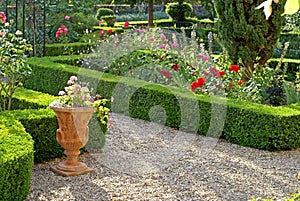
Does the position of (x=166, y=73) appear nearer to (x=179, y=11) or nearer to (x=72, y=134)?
(x=72, y=134)

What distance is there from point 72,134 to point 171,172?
0.97m

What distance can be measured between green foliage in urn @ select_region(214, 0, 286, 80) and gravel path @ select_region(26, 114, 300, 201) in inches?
86.1

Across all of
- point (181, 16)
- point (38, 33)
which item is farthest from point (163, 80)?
point (181, 16)

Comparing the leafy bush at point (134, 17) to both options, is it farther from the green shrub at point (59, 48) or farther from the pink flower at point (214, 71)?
the pink flower at point (214, 71)

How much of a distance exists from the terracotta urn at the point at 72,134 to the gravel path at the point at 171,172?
8 centimetres

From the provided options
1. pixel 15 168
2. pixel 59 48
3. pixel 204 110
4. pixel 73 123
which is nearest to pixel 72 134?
pixel 73 123

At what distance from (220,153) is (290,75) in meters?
5.12

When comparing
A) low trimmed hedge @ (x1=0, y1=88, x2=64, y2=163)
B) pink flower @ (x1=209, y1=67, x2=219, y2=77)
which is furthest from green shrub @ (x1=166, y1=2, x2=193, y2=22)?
low trimmed hedge @ (x1=0, y1=88, x2=64, y2=163)

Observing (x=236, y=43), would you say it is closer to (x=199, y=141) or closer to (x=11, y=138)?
(x=199, y=141)

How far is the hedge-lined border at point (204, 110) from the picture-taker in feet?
18.4

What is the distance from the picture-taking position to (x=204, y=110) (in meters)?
6.27

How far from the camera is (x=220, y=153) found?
18.1 feet

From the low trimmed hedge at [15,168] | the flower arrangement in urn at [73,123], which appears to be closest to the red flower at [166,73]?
the flower arrangement in urn at [73,123]

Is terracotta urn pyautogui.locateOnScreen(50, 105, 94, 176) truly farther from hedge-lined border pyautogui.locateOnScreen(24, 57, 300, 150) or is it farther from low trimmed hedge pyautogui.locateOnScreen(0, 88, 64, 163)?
hedge-lined border pyautogui.locateOnScreen(24, 57, 300, 150)
